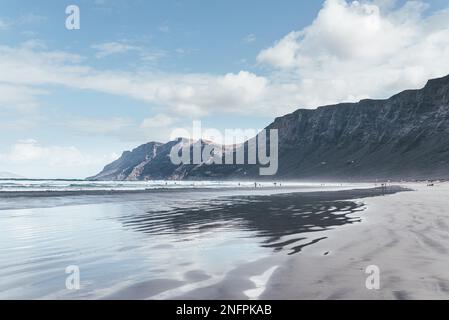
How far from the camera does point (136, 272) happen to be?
9.21 meters

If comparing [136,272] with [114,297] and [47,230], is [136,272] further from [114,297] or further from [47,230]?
[47,230]

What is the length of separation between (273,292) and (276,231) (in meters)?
8.80

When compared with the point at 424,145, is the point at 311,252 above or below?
below

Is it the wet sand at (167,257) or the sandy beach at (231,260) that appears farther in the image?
the wet sand at (167,257)
